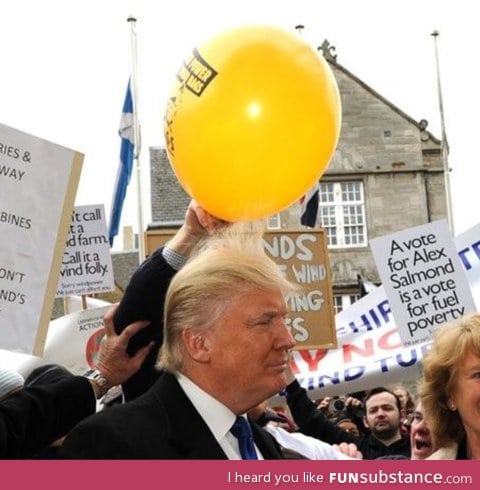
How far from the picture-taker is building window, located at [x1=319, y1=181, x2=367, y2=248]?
32812 mm

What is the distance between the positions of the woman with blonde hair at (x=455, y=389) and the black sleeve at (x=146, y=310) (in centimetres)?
105

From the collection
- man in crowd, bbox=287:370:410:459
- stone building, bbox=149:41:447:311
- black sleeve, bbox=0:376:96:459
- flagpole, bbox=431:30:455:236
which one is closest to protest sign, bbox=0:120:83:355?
black sleeve, bbox=0:376:96:459

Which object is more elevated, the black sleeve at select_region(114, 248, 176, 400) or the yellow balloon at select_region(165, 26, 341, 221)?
the yellow balloon at select_region(165, 26, 341, 221)

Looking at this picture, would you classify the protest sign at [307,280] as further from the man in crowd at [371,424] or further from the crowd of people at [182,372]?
the crowd of people at [182,372]

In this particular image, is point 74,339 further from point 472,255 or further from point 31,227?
point 31,227

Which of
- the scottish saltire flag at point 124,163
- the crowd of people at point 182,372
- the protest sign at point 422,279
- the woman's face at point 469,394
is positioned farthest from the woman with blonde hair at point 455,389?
the scottish saltire flag at point 124,163

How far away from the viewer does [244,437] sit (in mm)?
2848

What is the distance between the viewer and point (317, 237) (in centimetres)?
841

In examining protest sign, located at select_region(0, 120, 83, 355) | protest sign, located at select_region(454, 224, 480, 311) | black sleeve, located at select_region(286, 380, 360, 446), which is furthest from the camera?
protest sign, located at select_region(454, 224, 480, 311)

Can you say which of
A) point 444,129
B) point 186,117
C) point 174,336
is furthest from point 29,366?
point 444,129

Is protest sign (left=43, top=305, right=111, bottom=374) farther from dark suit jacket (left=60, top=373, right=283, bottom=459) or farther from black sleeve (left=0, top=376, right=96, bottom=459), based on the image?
dark suit jacket (left=60, top=373, right=283, bottom=459)

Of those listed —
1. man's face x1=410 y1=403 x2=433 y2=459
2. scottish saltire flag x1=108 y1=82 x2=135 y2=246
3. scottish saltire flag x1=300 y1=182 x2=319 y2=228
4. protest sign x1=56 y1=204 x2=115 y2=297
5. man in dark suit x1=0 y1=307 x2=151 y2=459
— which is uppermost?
scottish saltire flag x1=108 y1=82 x2=135 y2=246

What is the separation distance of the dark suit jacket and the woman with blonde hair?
133 cm

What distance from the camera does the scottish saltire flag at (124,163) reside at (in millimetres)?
17797
